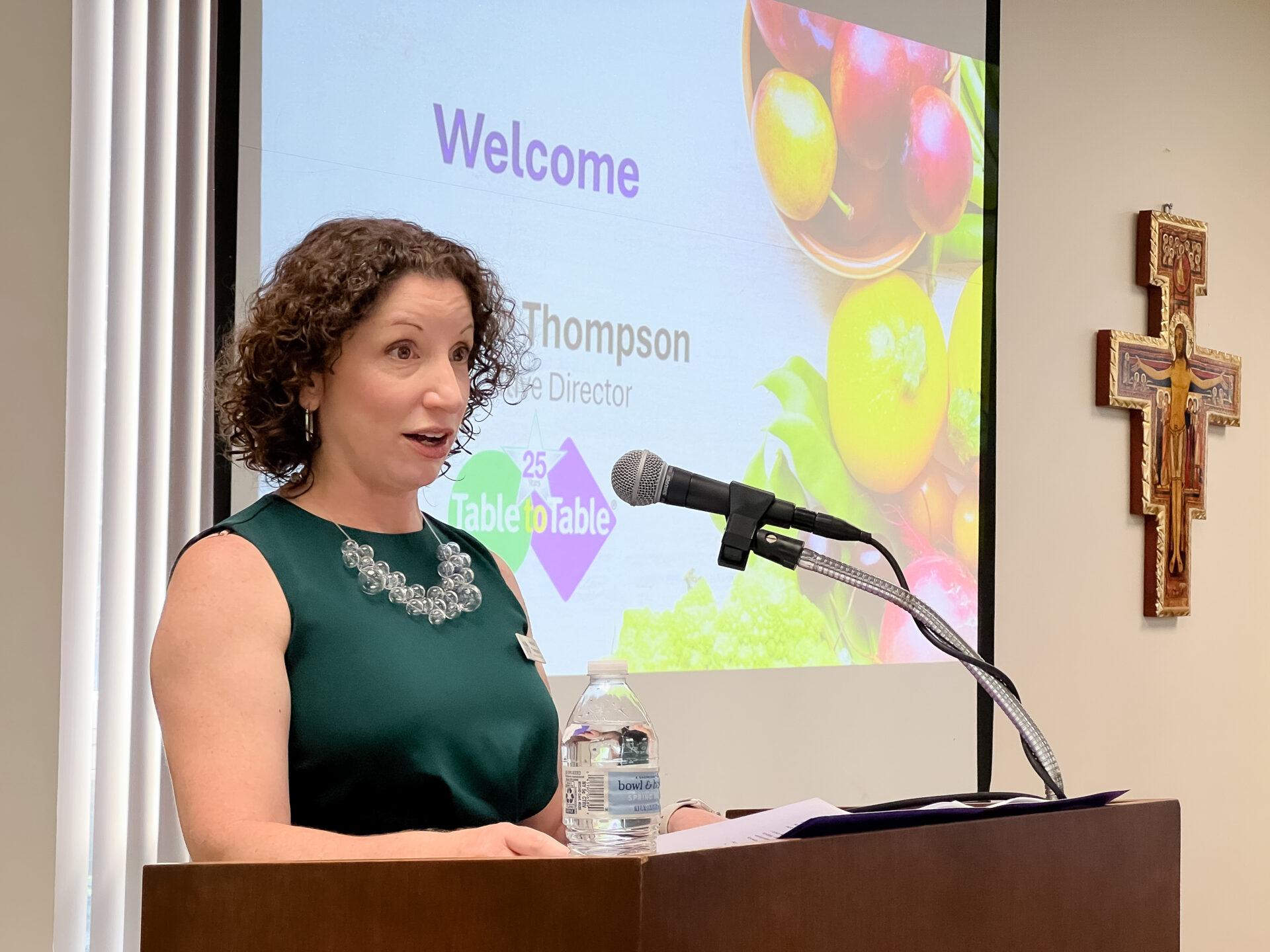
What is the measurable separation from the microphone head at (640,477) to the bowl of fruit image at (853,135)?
182 centimetres

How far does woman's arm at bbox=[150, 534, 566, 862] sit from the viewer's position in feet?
3.49

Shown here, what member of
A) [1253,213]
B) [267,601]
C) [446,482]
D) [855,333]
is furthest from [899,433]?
[267,601]

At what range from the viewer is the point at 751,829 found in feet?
3.16

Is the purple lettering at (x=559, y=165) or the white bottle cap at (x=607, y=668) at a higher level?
the purple lettering at (x=559, y=165)

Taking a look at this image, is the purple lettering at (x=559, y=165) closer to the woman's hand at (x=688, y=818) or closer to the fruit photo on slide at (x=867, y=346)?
the fruit photo on slide at (x=867, y=346)

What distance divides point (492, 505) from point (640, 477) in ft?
3.95

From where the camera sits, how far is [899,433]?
127 inches

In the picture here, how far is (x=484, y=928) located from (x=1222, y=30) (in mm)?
4415

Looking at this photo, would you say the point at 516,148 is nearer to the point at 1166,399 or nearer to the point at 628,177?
the point at 628,177

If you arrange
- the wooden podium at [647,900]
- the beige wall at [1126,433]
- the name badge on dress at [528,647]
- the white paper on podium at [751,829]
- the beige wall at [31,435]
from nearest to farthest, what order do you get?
1. the wooden podium at [647,900]
2. the white paper on podium at [751,829]
3. the name badge on dress at [528,647]
4. the beige wall at [31,435]
5. the beige wall at [1126,433]

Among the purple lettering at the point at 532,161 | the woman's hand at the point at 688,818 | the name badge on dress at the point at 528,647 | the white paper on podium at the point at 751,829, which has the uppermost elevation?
the purple lettering at the point at 532,161

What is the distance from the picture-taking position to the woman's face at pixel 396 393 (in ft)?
4.48

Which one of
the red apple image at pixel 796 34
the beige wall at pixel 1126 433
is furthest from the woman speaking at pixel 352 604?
the beige wall at pixel 1126 433

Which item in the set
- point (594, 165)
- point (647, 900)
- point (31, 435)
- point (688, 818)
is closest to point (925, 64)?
point (594, 165)
